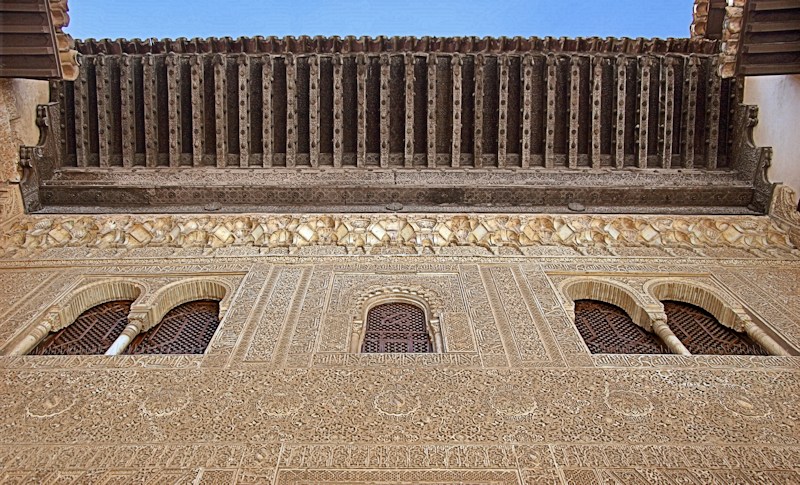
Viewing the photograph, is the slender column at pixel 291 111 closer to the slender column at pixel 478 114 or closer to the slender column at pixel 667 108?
the slender column at pixel 478 114

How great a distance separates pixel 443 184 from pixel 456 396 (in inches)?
104

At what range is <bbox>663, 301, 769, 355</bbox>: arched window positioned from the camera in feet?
12.0

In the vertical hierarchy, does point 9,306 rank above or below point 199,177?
below

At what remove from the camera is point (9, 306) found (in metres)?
3.71

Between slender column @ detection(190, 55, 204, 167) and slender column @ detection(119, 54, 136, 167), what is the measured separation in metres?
0.57

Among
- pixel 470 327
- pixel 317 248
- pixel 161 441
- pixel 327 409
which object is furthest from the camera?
pixel 317 248

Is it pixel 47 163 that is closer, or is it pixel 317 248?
pixel 317 248

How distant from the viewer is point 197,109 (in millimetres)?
5254

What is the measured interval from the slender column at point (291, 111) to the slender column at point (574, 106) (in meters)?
2.48

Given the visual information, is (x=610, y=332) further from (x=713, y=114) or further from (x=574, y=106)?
(x=713, y=114)

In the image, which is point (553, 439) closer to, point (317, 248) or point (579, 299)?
point (579, 299)

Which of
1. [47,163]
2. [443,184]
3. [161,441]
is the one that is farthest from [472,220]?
[47,163]

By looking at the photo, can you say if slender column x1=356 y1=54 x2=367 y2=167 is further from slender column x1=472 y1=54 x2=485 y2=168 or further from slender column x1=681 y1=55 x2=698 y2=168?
slender column x1=681 y1=55 x2=698 y2=168

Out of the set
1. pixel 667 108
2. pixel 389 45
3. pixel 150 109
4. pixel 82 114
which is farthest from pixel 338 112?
pixel 667 108
